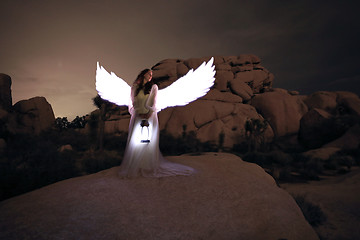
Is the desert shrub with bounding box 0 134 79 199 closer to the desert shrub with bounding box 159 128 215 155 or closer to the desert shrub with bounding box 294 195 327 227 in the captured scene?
the desert shrub with bounding box 294 195 327 227

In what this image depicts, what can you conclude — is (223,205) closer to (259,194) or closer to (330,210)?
(259,194)

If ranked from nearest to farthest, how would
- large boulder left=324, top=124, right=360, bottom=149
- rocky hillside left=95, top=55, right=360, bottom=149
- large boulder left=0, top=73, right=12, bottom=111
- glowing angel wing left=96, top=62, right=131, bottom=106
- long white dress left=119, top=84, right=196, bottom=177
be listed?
long white dress left=119, top=84, right=196, bottom=177
glowing angel wing left=96, top=62, right=131, bottom=106
large boulder left=324, top=124, right=360, bottom=149
large boulder left=0, top=73, right=12, bottom=111
rocky hillside left=95, top=55, right=360, bottom=149

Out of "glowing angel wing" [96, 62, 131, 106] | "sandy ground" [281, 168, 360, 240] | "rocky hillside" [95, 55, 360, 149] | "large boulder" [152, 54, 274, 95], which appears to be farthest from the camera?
"large boulder" [152, 54, 274, 95]

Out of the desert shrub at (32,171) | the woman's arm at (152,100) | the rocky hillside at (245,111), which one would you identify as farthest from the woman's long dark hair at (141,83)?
the rocky hillside at (245,111)

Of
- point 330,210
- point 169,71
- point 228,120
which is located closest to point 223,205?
point 330,210

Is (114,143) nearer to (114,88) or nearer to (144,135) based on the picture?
(114,88)

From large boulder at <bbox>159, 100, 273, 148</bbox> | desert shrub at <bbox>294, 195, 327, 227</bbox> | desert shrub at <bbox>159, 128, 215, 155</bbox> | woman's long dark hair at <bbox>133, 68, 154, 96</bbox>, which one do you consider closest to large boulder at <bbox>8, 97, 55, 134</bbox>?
large boulder at <bbox>159, 100, 273, 148</bbox>

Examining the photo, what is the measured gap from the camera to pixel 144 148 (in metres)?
4.91

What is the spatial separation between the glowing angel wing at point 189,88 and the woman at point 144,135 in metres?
0.53

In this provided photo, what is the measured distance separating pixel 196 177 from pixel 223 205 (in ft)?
3.80

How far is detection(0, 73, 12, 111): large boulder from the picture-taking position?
23.6m

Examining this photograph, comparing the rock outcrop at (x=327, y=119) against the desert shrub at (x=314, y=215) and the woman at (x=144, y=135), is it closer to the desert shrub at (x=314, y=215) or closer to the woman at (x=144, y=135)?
the desert shrub at (x=314, y=215)

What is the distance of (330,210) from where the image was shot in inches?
240

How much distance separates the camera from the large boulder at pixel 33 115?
82.4 ft
